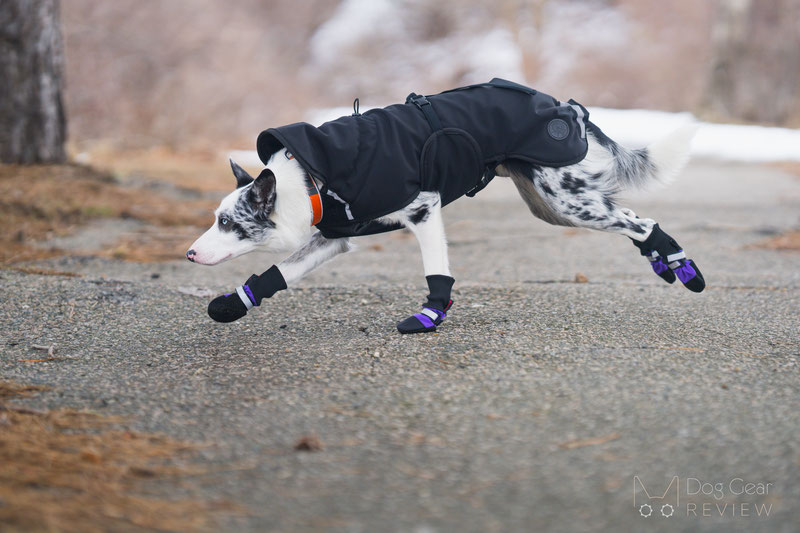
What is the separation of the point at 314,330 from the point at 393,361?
0.65m

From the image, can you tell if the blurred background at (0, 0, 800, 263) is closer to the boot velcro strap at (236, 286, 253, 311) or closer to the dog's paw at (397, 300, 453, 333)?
the boot velcro strap at (236, 286, 253, 311)

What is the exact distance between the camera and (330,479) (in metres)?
2.13

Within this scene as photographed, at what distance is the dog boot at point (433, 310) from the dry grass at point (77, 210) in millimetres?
2796

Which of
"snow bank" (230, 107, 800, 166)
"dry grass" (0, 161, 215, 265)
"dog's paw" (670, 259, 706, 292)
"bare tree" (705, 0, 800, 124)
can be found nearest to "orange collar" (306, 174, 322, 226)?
"dog's paw" (670, 259, 706, 292)

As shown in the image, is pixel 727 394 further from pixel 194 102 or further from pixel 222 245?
pixel 194 102

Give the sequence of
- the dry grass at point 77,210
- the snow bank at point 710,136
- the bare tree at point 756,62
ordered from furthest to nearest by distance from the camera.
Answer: the bare tree at point 756,62 → the snow bank at point 710,136 → the dry grass at point 77,210

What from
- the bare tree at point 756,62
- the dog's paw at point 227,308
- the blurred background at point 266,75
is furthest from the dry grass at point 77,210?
the bare tree at point 756,62

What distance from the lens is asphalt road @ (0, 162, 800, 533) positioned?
6.61 feet

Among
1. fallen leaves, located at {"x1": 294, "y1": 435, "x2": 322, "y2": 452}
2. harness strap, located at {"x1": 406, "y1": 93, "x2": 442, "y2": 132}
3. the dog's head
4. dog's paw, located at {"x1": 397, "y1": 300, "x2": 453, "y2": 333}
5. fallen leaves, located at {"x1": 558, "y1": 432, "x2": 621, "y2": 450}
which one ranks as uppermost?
harness strap, located at {"x1": 406, "y1": 93, "x2": 442, "y2": 132}

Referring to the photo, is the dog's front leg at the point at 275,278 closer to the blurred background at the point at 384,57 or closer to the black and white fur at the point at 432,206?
the black and white fur at the point at 432,206

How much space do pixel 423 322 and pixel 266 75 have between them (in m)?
12.7

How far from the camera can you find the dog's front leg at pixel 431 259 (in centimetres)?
350

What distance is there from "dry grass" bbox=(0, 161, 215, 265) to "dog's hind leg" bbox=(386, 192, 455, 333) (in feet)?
9.05

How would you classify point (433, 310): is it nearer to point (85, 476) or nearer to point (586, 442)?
point (586, 442)
